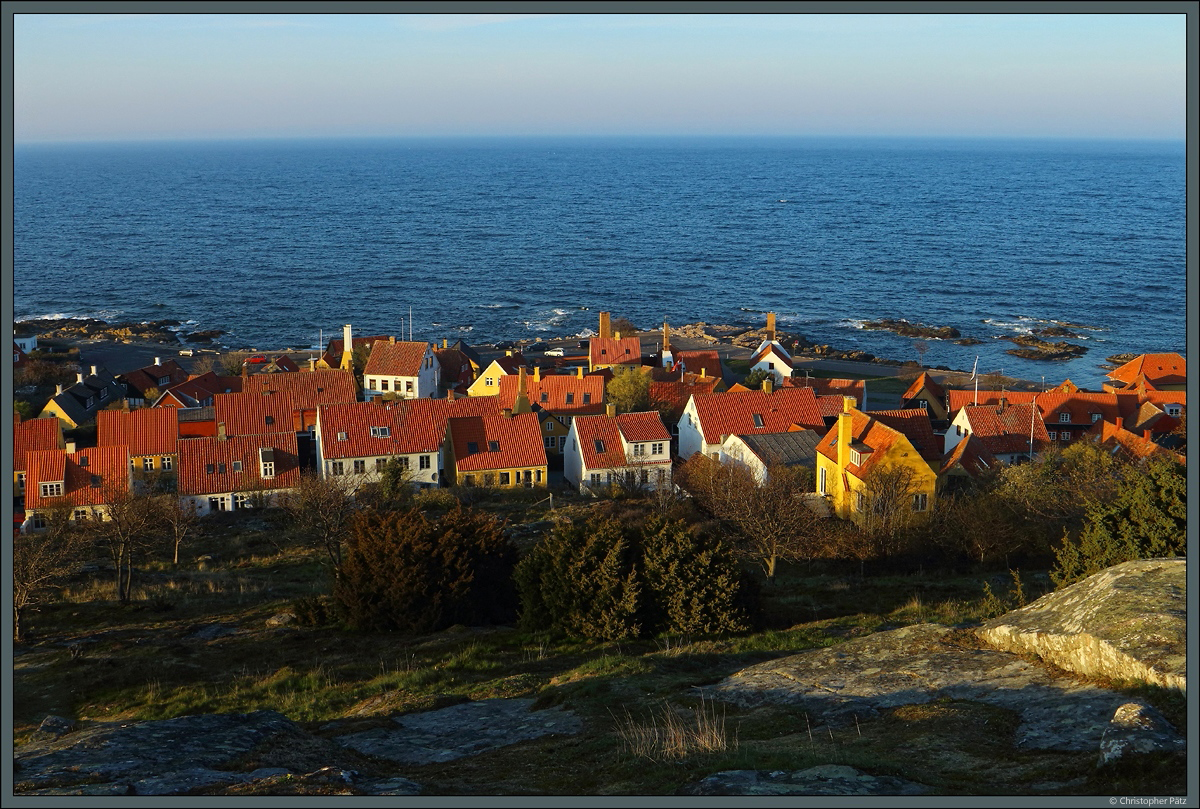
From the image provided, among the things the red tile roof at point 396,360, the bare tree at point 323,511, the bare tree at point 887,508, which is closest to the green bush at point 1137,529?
the bare tree at point 887,508

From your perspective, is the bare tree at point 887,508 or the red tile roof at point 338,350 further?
the red tile roof at point 338,350

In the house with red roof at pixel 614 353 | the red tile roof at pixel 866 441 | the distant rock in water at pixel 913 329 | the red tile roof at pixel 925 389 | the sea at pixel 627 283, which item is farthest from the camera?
the sea at pixel 627 283

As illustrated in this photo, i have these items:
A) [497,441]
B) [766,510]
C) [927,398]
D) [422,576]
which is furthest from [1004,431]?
[422,576]

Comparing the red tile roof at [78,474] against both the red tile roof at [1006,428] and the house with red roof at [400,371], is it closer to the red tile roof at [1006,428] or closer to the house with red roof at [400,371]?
the house with red roof at [400,371]

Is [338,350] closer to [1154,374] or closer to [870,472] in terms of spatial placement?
[870,472]

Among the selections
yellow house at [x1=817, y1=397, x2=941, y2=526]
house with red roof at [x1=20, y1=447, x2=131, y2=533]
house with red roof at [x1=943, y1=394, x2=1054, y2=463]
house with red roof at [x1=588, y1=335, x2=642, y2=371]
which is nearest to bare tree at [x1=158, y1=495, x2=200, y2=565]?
house with red roof at [x1=20, y1=447, x2=131, y2=533]
